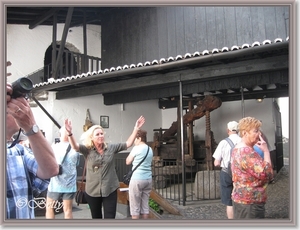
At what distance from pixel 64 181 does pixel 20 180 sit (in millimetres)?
2455

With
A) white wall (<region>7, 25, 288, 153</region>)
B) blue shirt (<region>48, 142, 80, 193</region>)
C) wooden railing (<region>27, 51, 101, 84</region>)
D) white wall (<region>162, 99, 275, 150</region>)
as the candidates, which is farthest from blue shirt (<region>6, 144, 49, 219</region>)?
white wall (<region>162, 99, 275, 150</region>)

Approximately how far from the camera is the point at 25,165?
2.34 m

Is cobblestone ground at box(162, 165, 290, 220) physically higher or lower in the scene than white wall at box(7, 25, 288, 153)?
lower

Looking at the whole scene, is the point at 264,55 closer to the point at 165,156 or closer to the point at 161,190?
the point at 161,190

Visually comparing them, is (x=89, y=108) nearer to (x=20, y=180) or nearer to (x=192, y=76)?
(x=192, y=76)

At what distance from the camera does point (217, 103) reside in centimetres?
827

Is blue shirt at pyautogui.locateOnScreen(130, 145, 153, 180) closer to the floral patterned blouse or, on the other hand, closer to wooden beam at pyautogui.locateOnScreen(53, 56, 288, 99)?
the floral patterned blouse

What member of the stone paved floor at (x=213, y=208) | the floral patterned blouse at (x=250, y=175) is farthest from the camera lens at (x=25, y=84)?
the stone paved floor at (x=213, y=208)

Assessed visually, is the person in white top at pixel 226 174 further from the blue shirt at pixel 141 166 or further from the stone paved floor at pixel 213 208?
the blue shirt at pixel 141 166

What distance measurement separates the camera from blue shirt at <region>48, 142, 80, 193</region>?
4.64m

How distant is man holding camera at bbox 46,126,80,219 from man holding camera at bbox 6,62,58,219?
2.15 m

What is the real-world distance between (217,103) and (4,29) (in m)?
5.58

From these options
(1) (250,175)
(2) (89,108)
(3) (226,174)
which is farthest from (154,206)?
(2) (89,108)

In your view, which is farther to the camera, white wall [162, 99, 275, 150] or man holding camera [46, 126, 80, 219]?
white wall [162, 99, 275, 150]
